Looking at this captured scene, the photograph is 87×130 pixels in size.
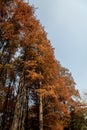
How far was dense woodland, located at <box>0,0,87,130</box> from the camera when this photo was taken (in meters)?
18.2

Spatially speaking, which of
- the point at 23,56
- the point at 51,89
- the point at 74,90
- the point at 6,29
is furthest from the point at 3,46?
the point at 74,90

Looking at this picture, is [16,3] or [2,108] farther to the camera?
[2,108]

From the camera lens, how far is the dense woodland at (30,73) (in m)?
A: 18.2

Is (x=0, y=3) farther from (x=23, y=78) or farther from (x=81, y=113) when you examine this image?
(x=81, y=113)

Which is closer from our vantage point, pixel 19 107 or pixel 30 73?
pixel 30 73

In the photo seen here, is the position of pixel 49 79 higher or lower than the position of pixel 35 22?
lower

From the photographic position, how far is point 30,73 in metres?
19.8

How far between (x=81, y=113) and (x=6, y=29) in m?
16.3

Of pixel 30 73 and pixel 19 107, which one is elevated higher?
pixel 30 73

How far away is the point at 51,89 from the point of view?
20.8 meters

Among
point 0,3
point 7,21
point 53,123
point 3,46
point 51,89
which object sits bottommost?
point 53,123

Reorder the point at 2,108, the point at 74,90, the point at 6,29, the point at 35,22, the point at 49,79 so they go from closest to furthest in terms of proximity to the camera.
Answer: the point at 6,29 → the point at 35,22 → the point at 49,79 → the point at 2,108 → the point at 74,90

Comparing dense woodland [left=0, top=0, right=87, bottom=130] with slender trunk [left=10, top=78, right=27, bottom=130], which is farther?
dense woodland [left=0, top=0, right=87, bottom=130]

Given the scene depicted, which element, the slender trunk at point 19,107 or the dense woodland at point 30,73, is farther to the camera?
the dense woodland at point 30,73
